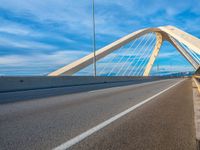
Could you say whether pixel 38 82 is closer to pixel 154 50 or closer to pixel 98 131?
pixel 98 131

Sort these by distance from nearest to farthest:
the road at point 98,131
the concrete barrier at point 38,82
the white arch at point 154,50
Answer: the road at point 98,131, the concrete barrier at point 38,82, the white arch at point 154,50

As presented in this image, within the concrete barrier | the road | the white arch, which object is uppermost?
the white arch

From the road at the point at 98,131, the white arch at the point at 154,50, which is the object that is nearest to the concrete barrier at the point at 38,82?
the road at the point at 98,131

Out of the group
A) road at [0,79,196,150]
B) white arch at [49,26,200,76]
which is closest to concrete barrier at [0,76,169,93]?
road at [0,79,196,150]

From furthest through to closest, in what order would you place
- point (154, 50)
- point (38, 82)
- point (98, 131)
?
point (154, 50) < point (38, 82) < point (98, 131)

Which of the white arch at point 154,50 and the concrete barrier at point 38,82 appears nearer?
the concrete barrier at point 38,82

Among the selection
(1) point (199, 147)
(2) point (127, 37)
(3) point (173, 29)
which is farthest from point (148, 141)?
(3) point (173, 29)

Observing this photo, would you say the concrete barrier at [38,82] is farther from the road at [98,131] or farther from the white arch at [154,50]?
the white arch at [154,50]

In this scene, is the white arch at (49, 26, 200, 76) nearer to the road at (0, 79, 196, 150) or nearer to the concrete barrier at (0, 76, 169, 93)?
the concrete barrier at (0, 76, 169, 93)

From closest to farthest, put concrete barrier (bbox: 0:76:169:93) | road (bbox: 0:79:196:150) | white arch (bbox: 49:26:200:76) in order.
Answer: road (bbox: 0:79:196:150), concrete barrier (bbox: 0:76:169:93), white arch (bbox: 49:26:200:76)

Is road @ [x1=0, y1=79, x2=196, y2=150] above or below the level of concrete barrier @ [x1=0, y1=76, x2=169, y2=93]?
below

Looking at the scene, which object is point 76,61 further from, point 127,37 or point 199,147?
point 199,147

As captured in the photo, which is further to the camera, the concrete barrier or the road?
the concrete barrier

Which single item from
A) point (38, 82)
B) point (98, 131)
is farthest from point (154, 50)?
point (98, 131)
